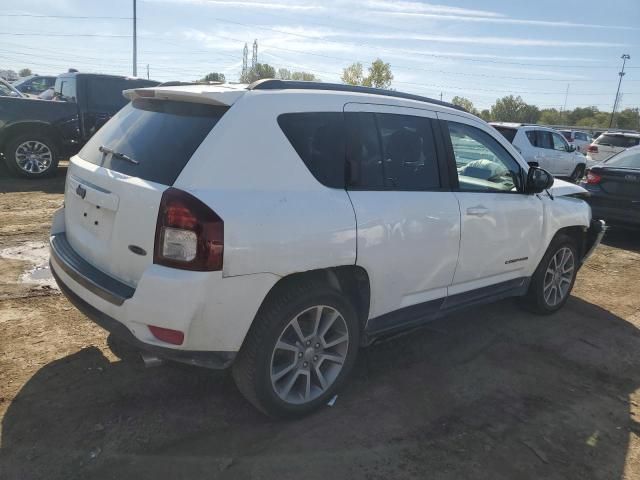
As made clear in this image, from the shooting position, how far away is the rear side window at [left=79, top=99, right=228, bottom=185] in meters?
2.60

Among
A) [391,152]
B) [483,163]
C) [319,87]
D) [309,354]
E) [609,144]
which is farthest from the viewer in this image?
[609,144]

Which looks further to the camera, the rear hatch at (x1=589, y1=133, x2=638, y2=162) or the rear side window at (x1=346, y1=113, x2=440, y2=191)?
the rear hatch at (x1=589, y1=133, x2=638, y2=162)

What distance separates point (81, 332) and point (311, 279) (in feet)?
6.60

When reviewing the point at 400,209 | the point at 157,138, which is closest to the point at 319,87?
the point at 400,209

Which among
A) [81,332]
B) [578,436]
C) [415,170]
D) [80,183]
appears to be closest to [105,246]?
[80,183]

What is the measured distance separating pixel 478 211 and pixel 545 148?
11522mm

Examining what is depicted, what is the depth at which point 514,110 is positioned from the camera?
284ft

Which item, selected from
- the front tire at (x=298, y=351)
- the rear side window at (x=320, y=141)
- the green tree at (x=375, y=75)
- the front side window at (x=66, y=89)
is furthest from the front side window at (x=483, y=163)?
the green tree at (x=375, y=75)

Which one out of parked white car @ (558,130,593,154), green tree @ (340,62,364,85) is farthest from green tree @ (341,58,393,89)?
parked white car @ (558,130,593,154)

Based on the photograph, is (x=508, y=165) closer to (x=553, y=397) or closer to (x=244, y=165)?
(x=553, y=397)

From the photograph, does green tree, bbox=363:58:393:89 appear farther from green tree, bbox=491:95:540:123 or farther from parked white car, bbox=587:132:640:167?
parked white car, bbox=587:132:640:167

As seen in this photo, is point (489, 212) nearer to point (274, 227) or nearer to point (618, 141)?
point (274, 227)

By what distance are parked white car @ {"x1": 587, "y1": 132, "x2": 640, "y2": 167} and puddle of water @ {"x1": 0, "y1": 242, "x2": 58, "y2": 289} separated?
1622cm

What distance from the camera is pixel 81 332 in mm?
3789
